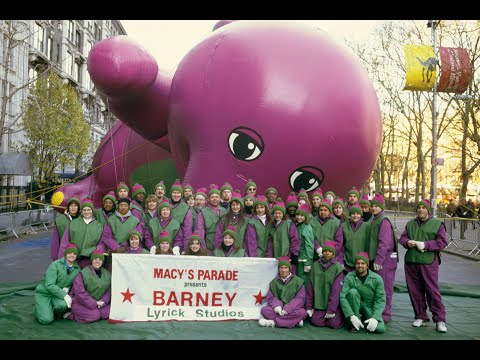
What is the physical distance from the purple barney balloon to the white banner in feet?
6.06

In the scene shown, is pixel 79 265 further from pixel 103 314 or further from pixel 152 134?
pixel 152 134

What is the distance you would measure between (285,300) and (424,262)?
5.64 feet

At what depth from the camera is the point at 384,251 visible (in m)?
6.12

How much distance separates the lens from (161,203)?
6969mm

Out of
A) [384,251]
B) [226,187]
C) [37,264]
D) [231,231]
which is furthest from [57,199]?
[384,251]

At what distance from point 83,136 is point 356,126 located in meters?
21.8

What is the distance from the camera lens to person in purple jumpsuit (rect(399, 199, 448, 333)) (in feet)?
19.5

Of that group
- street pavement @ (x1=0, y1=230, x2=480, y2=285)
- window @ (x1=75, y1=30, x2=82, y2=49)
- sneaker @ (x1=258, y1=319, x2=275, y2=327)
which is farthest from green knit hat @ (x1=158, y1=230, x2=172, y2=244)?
window @ (x1=75, y1=30, x2=82, y2=49)

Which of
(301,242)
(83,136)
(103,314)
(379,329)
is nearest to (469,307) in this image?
(379,329)

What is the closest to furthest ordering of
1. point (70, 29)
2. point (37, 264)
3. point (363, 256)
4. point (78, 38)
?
point (363, 256), point (37, 264), point (70, 29), point (78, 38)

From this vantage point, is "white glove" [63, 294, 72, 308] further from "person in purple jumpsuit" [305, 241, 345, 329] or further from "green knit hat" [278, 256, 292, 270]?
"person in purple jumpsuit" [305, 241, 345, 329]

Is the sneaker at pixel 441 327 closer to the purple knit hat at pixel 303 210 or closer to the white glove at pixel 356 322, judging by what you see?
the white glove at pixel 356 322

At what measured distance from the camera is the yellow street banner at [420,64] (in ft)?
51.8

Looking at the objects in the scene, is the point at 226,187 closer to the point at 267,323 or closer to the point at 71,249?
the point at 267,323
